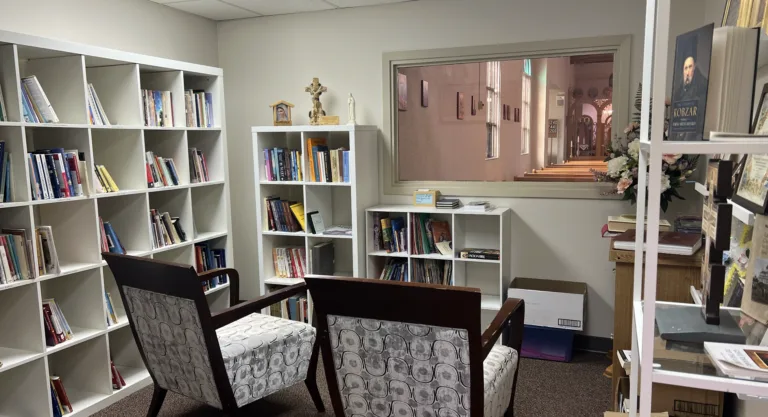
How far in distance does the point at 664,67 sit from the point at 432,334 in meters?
1.20

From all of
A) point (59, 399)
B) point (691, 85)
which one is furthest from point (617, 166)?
point (59, 399)

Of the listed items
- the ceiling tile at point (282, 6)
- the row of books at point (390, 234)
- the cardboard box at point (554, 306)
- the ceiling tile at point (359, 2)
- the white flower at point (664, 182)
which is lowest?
the cardboard box at point (554, 306)

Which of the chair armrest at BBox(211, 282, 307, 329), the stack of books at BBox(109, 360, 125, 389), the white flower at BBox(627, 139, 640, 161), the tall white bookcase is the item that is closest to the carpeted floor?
the stack of books at BBox(109, 360, 125, 389)

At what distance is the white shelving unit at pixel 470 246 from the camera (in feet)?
12.3

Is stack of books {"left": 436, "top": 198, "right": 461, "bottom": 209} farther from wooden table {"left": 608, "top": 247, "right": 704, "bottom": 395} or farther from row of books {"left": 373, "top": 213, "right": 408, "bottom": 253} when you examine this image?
wooden table {"left": 608, "top": 247, "right": 704, "bottom": 395}

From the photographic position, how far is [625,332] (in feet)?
8.55

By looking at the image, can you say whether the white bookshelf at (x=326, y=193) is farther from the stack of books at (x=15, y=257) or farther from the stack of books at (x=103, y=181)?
the stack of books at (x=15, y=257)

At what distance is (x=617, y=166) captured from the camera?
10.1 feet

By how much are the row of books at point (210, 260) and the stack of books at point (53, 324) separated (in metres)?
1.03

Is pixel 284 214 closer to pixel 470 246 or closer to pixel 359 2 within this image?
pixel 470 246

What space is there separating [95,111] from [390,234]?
2.04 metres

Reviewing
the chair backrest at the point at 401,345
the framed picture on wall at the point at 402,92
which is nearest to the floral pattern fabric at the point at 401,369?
the chair backrest at the point at 401,345

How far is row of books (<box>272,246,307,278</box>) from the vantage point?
4.23m

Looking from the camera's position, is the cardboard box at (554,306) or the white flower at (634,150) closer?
the white flower at (634,150)
